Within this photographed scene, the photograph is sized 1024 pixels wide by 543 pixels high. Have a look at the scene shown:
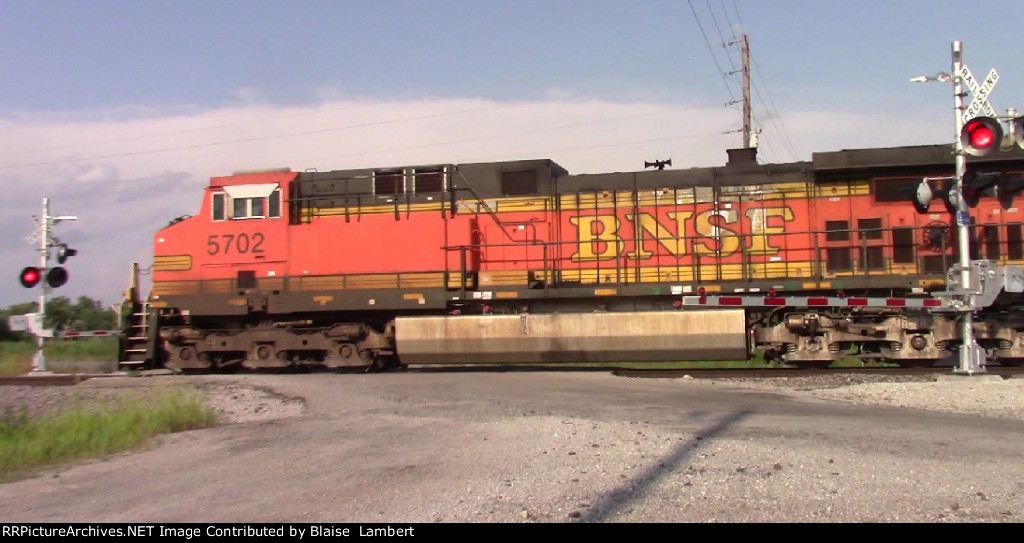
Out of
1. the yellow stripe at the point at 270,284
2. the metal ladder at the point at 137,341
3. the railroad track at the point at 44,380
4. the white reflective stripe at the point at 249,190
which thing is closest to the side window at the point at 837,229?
the yellow stripe at the point at 270,284

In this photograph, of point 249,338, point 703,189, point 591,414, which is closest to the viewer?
point 591,414

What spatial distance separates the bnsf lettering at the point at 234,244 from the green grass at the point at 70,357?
5.81m

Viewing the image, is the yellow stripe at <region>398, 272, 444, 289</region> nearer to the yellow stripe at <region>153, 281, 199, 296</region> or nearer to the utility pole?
the yellow stripe at <region>153, 281, 199, 296</region>

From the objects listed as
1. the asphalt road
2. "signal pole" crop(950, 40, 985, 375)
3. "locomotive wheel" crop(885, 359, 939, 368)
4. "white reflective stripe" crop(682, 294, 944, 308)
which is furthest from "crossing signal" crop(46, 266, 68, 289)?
"signal pole" crop(950, 40, 985, 375)

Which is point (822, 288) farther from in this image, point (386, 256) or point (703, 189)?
point (386, 256)

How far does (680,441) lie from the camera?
718cm

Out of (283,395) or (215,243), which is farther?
(215,243)

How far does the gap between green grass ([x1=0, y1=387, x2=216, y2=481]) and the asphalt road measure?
0.46 meters

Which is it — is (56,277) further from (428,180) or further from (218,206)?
(428,180)
